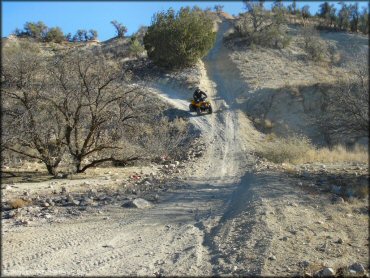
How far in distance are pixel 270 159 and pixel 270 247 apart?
9.89 m

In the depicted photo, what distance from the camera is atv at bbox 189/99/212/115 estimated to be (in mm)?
26688

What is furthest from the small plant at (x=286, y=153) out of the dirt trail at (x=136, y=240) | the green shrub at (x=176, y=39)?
the green shrub at (x=176, y=39)

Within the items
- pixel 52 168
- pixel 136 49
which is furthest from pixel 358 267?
pixel 136 49

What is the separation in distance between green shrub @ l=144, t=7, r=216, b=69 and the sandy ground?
804 inches

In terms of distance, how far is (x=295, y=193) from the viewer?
12164 millimetres

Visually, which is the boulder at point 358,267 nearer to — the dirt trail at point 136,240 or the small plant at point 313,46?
the dirt trail at point 136,240

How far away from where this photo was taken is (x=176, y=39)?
109 ft

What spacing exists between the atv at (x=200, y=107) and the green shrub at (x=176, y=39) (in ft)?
24.8

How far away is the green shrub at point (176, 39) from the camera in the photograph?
33.2m

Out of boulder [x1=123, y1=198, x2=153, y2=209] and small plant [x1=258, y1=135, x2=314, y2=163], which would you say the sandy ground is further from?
small plant [x1=258, y1=135, x2=314, y2=163]

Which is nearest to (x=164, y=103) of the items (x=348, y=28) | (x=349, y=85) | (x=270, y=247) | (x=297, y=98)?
(x=297, y=98)

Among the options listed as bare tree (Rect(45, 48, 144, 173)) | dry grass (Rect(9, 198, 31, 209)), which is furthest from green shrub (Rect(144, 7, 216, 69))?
dry grass (Rect(9, 198, 31, 209))

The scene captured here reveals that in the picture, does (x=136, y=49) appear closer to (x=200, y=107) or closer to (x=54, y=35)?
(x=54, y=35)

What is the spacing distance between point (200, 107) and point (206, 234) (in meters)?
17.4
